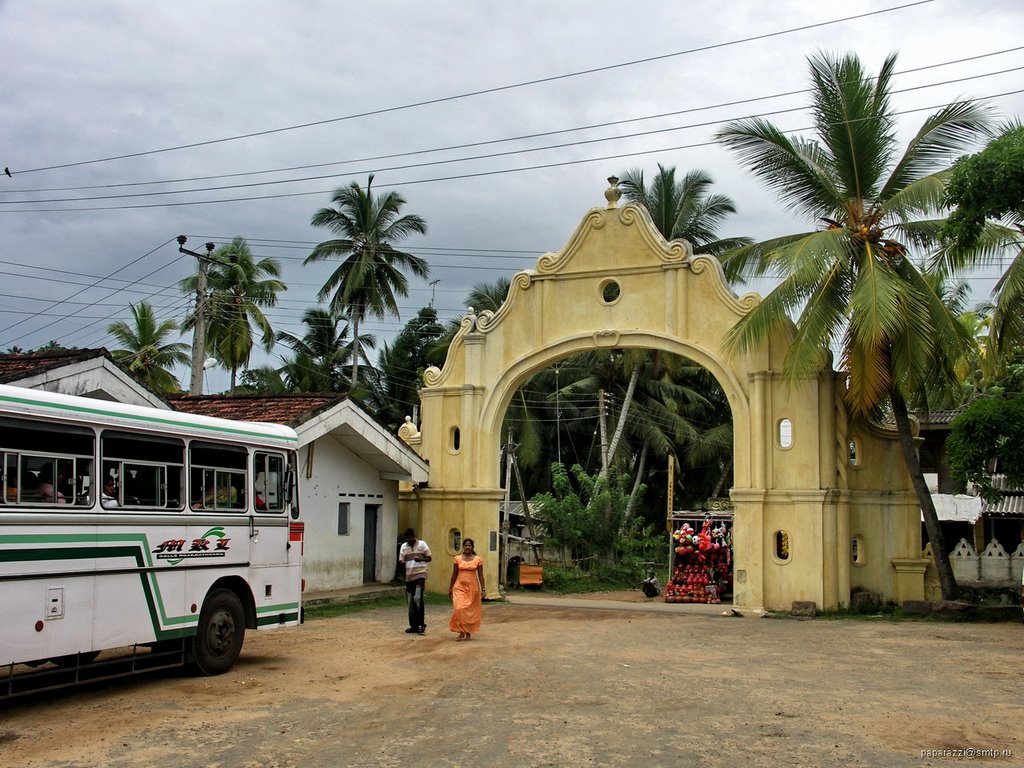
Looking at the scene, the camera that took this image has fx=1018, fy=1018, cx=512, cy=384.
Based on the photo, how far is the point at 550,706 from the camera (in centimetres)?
1014

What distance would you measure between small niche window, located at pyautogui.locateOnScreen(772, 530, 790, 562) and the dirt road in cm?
386

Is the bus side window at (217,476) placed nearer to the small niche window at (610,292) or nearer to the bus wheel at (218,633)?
the bus wheel at (218,633)

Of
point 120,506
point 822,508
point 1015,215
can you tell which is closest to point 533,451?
point 822,508

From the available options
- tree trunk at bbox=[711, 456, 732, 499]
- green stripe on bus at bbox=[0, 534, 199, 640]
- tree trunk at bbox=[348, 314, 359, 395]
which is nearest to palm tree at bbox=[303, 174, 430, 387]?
tree trunk at bbox=[348, 314, 359, 395]

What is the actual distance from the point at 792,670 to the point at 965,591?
923 cm

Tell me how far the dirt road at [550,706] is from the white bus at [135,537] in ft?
1.86

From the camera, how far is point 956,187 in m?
14.8

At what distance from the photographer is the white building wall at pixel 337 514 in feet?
68.0

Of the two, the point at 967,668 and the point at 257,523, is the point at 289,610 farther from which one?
the point at 967,668

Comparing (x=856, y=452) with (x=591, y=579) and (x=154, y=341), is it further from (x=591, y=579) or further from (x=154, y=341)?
(x=154, y=341)

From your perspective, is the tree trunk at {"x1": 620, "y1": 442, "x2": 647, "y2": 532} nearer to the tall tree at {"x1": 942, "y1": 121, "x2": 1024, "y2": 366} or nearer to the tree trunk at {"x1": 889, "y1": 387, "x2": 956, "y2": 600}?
the tree trunk at {"x1": 889, "y1": 387, "x2": 956, "y2": 600}

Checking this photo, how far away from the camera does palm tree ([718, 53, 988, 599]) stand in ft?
59.6

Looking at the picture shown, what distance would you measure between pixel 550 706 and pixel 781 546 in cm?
1101

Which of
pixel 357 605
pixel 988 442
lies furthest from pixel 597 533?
pixel 988 442
